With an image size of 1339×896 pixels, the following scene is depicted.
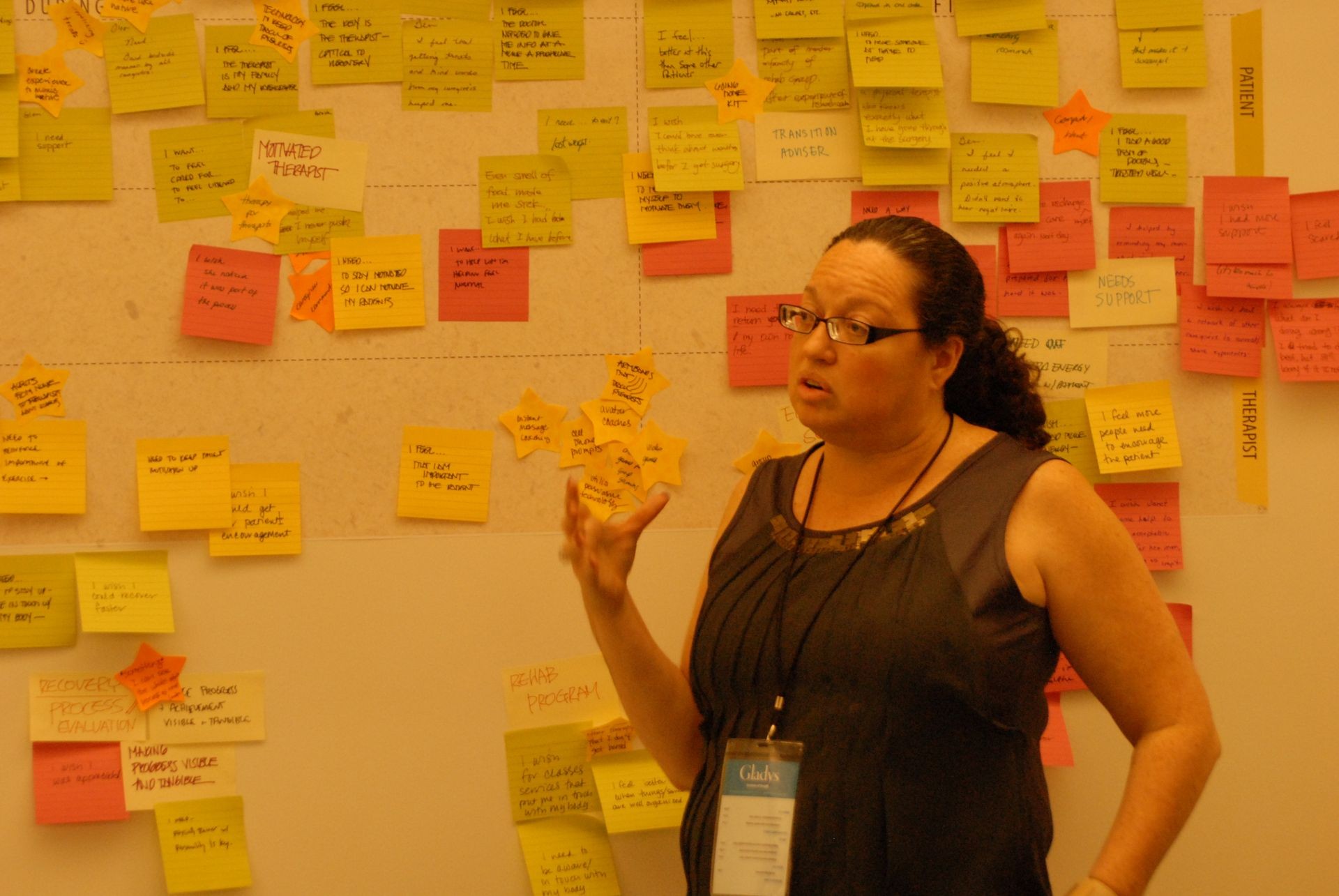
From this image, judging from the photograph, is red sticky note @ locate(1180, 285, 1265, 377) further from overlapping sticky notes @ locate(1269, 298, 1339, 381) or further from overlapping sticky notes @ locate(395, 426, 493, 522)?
overlapping sticky notes @ locate(395, 426, 493, 522)

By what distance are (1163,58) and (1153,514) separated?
2.37 ft

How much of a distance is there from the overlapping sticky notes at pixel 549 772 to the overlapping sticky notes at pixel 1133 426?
93cm

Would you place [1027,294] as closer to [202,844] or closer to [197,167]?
[197,167]

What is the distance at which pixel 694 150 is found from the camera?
5.76 ft

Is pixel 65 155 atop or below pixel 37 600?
atop

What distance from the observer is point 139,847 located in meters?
1.75

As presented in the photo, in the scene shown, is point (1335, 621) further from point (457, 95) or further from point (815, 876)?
point (457, 95)

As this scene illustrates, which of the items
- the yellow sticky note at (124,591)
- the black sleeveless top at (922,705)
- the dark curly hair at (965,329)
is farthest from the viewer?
the yellow sticky note at (124,591)

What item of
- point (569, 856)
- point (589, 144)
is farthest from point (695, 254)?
point (569, 856)

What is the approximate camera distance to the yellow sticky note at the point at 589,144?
176 centimetres

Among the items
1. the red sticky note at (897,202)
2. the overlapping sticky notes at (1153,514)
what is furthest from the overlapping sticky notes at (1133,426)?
the red sticky note at (897,202)

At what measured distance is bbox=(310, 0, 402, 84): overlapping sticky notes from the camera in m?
1.73

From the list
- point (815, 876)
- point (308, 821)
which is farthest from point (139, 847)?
point (815, 876)

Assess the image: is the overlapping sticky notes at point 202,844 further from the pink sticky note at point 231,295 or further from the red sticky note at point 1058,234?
the red sticky note at point 1058,234
